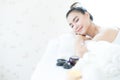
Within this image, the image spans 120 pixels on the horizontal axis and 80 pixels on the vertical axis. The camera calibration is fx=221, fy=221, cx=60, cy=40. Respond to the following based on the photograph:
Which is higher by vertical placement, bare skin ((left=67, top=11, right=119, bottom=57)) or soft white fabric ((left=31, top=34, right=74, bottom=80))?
bare skin ((left=67, top=11, right=119, bottom=57))

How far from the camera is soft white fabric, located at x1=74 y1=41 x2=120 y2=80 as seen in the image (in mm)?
929

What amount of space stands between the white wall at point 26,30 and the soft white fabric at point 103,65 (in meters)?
1.36

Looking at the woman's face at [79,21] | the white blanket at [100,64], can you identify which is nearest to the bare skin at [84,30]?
the woman's face at [79,21]

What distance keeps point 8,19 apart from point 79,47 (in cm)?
106

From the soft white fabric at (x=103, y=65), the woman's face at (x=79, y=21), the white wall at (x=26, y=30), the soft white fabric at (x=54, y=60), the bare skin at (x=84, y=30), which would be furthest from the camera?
the white wall at (x=26, y=30)

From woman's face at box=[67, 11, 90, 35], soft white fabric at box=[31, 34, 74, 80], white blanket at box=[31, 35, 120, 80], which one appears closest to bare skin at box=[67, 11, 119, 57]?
woman's face at box=[67, 11, 90, 35]

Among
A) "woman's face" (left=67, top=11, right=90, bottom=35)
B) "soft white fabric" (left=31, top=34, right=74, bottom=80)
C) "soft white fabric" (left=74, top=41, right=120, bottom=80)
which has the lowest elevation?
"soft white fabric" (left=31, top=34, right=74, bottom=80)

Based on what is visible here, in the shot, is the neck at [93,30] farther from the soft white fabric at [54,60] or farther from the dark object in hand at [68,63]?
the dark object in hand at [68,63]

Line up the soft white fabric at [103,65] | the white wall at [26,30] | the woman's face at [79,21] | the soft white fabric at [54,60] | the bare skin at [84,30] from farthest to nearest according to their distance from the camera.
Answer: the white wall at [26,30] → the woman's face at [79,21] → the bare skin at [84,30] → the soft white fabric at [54,60] → the soft white fabric at [103,65]

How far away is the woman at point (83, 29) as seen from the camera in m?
1.42

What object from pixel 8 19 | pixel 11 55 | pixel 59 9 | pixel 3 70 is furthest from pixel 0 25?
pixel 59 9

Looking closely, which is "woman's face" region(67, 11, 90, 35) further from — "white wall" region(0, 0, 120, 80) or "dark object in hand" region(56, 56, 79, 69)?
"white wall" region(0, 0, 120, 80)

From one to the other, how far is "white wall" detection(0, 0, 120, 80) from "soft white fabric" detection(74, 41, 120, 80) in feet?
4.45

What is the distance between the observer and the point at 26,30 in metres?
2.32
